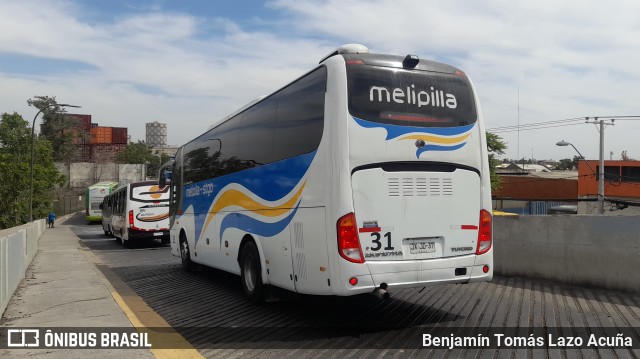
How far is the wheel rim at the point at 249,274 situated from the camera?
8.79 metres

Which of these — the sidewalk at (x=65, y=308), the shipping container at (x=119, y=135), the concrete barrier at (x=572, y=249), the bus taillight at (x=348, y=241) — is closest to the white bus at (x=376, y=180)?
the bus taillight at (x=348, y=241)

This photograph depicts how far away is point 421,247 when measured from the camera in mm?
6750

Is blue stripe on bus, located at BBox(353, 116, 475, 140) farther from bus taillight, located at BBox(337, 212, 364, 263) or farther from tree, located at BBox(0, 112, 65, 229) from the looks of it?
tree, located at BBox(0, 112, 65, 229)

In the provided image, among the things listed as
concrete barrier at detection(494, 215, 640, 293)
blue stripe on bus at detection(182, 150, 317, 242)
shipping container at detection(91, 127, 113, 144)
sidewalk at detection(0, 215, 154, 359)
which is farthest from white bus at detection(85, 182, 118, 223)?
shipping container at detection(91, 127, 113, 144)

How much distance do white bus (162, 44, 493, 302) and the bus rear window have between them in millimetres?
15

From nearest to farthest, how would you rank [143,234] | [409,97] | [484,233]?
[409,97], [484,233], [143,234]

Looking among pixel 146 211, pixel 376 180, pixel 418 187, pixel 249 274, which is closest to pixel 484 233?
pixel 418 187

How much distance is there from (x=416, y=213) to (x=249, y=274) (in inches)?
137

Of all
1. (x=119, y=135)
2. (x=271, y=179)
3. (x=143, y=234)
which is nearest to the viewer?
(x=271, y=179)

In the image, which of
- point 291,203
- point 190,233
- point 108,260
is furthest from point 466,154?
point 108,260

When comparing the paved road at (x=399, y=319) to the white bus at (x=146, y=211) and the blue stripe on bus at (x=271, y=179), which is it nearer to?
the blue stripe on bus at (x=271, y=179)

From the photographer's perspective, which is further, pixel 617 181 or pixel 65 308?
pixel 617 181

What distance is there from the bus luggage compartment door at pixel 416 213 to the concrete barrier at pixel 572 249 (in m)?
3.22

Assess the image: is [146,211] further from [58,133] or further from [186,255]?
[58,133]
